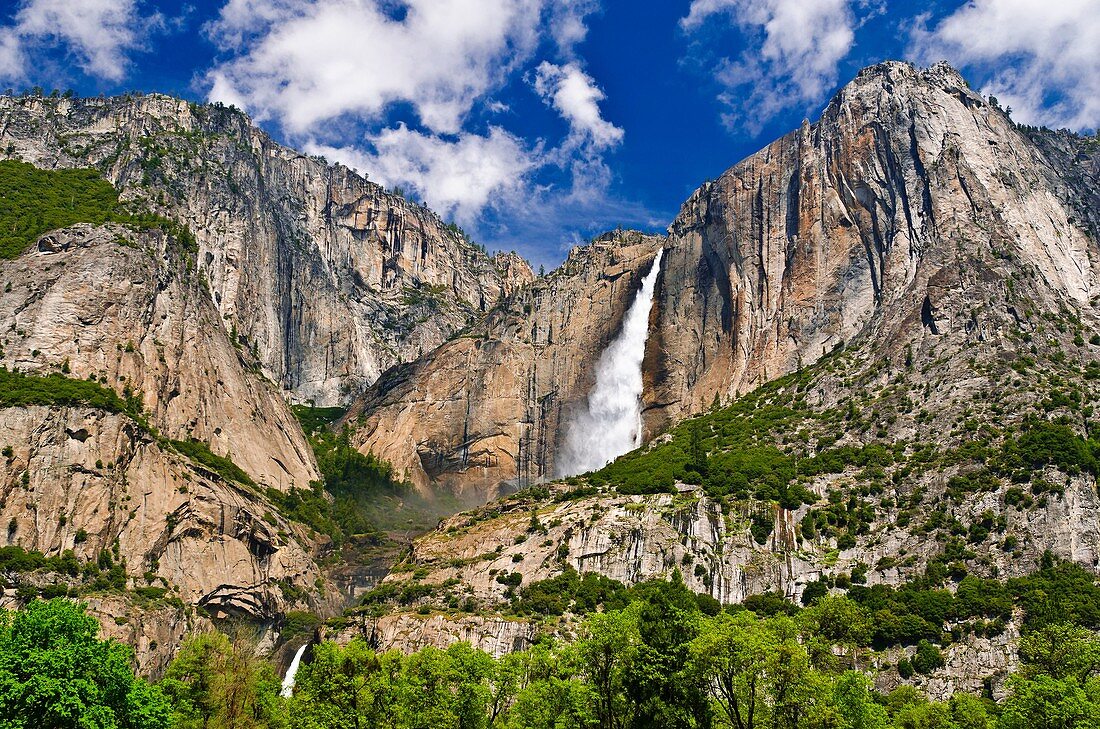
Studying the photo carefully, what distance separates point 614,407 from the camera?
17475 cm

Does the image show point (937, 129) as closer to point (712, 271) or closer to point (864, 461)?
point (712, 271)

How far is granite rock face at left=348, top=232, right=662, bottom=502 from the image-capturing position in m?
178

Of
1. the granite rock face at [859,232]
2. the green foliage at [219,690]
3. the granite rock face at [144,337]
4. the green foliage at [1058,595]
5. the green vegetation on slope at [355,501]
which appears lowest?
the green foliage at [219,690]

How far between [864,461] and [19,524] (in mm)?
92550

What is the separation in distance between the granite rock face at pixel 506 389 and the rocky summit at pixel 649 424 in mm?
636

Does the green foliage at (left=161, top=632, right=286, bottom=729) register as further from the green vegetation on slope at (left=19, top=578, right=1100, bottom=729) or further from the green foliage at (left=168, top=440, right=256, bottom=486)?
the green foliage at (left=168, top=440, right=256, bottom=486)

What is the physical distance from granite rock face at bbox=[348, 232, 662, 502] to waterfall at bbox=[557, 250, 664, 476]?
2665 millimetres

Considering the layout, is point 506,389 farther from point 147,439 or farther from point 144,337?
point 147,439

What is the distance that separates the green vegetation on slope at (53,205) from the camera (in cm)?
14562

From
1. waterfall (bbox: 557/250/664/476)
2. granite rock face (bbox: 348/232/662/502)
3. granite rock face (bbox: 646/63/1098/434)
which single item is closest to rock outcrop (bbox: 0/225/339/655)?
granite rock face (bbox: 348/232/662/502)

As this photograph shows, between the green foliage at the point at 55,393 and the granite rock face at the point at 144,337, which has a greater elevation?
the granite rock face at the point at 144,337

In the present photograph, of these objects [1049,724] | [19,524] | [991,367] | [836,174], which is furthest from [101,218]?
[1049,724]

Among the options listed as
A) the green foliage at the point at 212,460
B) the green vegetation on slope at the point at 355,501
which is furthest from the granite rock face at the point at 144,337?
the green vegetation on slope at the point at 355,501

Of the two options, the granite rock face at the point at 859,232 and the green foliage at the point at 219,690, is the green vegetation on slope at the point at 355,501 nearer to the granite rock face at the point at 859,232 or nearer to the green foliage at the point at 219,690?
the granite rock face at the point at 859,232
